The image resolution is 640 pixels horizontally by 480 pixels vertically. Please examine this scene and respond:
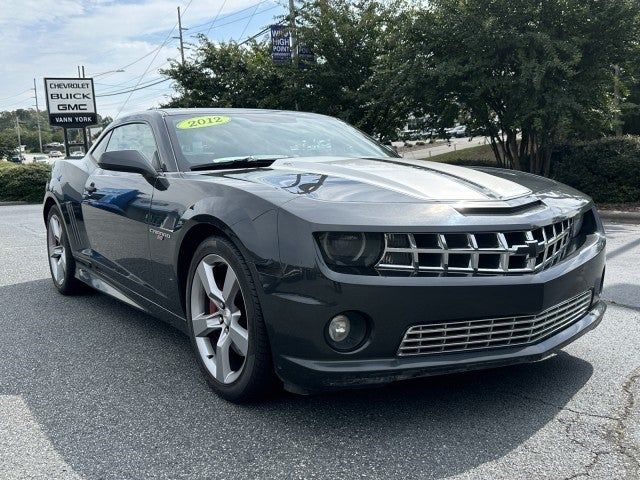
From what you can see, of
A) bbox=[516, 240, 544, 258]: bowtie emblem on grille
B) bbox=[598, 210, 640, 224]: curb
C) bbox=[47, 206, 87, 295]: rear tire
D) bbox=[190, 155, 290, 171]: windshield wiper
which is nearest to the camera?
bbox=[516, 240, 544, 258]: bowtie emblem on grille

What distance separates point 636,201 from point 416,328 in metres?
11.6

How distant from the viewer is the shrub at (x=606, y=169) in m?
12.3

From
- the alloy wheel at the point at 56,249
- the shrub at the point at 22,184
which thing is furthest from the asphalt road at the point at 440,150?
the alloy wheel at the point at 56,249

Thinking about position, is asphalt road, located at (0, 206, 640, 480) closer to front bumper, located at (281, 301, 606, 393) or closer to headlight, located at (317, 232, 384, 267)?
front bumper, located at (281, 301, 606, 393)

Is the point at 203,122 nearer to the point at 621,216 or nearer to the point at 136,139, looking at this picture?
the point at 136,139

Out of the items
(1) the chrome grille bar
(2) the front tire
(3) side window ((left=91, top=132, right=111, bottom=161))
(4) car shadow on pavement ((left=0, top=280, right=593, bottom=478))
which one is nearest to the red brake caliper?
(2) the front tire

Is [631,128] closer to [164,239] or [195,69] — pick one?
[195,69]

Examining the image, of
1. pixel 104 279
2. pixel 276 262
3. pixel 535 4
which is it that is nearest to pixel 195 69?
pixel 535 4

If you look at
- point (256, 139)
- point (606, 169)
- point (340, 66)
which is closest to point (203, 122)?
point (256, 139)

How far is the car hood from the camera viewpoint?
267 centimetres

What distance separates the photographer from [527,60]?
11.9 meters

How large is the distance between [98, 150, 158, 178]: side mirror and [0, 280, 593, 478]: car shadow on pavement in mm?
1072

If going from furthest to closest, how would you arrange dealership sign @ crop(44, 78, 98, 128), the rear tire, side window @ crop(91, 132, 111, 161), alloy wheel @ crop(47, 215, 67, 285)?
dealership sign @ crop(44, 78, 98, 128) < alloy wheel @ crop(47, 215, 67, 285) < the rear tire < side window @ crop(91, 132, 111, 161)

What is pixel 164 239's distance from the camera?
3.24m
